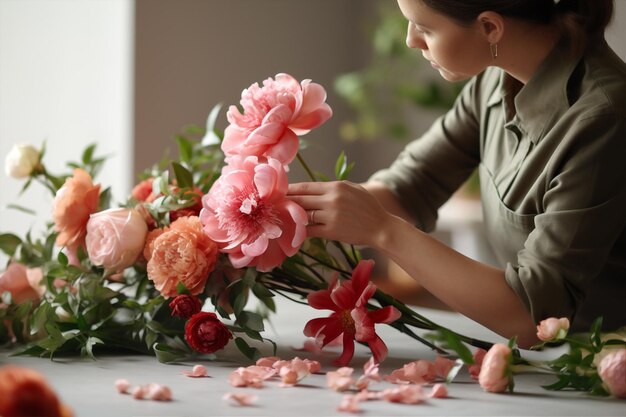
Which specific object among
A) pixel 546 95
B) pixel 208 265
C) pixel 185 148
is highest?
pixel 546 95

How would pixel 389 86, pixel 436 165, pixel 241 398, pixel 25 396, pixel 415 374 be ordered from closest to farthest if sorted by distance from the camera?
pixel 25 396 → pixel 241 398 → pixel 415 374 → pixel 436 165 → pixel 389 86

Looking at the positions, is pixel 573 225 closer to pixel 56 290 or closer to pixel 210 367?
pixel 210 367

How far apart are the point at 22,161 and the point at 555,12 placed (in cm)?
79

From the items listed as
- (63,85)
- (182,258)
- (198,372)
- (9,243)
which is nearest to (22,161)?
(9,243)

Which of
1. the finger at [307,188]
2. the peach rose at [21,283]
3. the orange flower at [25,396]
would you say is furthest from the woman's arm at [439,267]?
the orange flower at [25,396]

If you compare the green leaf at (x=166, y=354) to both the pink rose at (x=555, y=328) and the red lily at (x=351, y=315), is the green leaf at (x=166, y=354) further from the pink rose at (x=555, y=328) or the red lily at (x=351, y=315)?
the pink rose at (x=555, y=328)

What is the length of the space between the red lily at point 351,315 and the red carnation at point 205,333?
0.36 feet

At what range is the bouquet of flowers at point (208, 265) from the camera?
1037mm

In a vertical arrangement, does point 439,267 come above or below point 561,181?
below

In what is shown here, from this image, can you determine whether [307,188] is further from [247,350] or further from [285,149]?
[247,350]

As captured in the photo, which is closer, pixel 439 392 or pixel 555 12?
pixel 439 392

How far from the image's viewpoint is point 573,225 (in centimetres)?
110

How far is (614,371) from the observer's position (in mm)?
900

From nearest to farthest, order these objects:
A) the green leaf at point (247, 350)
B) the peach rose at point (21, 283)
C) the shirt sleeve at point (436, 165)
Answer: the green leaf at point (247, 350) < the peach rose at point (21, 283) < the shirt sleeve at point (436, 165)
